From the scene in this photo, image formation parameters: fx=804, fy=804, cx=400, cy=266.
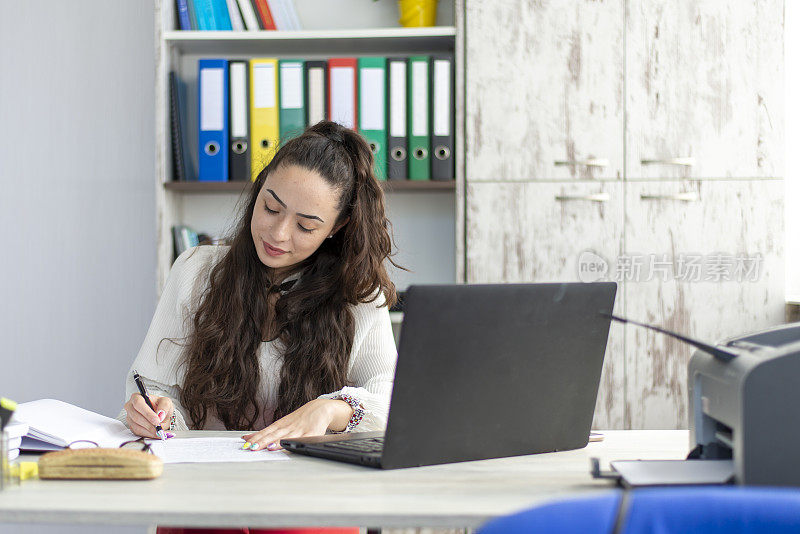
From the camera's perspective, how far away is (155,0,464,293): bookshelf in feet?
8.47

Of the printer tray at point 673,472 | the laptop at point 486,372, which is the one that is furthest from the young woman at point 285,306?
the printer tray at point 673,472

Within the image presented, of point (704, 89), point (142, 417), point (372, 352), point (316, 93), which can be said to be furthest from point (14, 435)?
point (704, 89)

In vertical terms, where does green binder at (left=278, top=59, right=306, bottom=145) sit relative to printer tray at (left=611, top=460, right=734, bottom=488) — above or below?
above

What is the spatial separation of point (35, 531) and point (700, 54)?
2435 mm

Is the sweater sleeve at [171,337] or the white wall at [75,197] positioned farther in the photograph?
the white wall at [75,197]

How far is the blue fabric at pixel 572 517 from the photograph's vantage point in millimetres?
489

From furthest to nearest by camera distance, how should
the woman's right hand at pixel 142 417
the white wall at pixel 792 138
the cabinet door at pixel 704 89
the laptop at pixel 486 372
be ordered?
the white wall at pixel 792 138
the cabinet door at pixel 704 89
the woman's right hand at pixel 142 417
the laptop at pixel 486 372

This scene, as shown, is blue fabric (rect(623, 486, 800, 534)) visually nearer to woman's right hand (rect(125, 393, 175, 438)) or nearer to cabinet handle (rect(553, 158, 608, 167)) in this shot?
woman's right hand (rect(125, 393, 175, 438))

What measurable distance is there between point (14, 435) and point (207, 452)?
260 mm

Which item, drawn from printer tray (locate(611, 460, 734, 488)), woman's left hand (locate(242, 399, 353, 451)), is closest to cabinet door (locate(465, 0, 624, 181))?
woman's left hand (locate(242, 399, 353, 451))

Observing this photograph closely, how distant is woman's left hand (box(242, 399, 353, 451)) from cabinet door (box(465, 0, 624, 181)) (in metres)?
1.32

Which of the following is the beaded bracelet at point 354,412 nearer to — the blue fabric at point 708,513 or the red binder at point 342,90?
the blue fabric at point 708,513

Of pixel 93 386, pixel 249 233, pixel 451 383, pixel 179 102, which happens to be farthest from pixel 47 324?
pixel 451 383

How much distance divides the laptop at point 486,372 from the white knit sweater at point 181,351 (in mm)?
486
